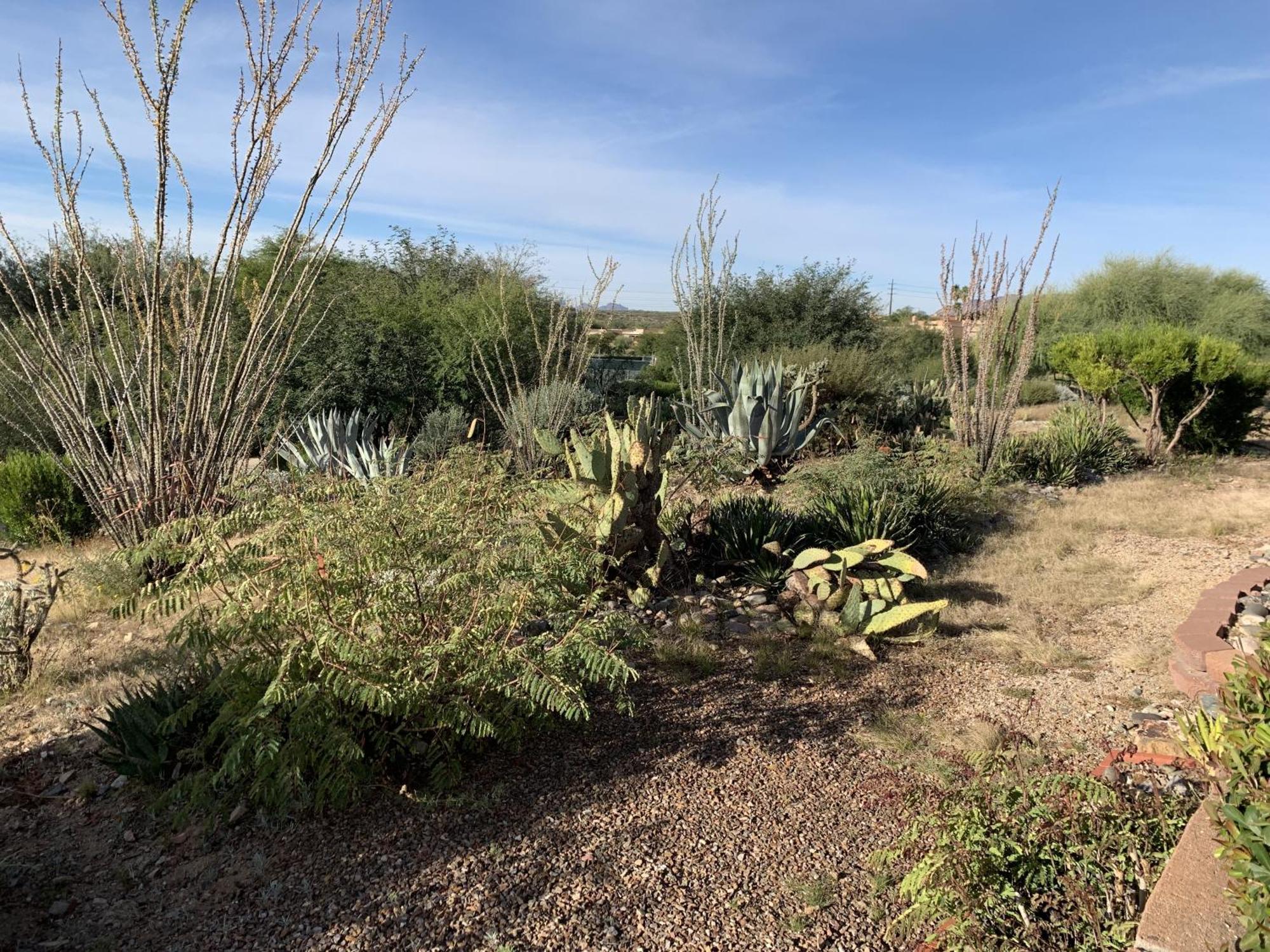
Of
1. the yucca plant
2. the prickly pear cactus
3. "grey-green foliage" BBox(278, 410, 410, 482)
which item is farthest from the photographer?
"grey-green foliage" BBox(278, 410, 410, 482)

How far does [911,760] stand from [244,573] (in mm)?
2724

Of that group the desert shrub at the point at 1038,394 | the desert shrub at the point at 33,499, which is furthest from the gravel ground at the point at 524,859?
the desert shrub at the point at 1038,394

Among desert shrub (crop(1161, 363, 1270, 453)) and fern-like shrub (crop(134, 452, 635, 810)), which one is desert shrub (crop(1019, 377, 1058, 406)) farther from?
fern-like shrub (crop(134, 452, 635, 810))

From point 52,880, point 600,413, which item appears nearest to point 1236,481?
point 600,413

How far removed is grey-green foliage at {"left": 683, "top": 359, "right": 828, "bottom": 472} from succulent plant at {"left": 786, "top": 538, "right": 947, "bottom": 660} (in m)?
3.56

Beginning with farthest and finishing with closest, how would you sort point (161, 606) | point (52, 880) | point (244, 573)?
point (161, 606) < point (244, 573) < point (52, 880)

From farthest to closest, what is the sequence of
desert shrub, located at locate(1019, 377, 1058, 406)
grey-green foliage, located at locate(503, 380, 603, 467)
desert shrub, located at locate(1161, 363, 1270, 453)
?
desert shrub, located at locate(1019, 377, 1058, 406) → desert shrub, located at locate(1161, 363, 1270, 453) → grey-green foliage, located at locate(503, 380, 603, 467)

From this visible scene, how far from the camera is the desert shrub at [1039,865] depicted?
218 cm

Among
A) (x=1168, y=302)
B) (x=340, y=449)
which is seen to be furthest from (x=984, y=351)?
(x=1168, y=302)

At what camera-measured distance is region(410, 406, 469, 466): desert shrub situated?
34.4 ft

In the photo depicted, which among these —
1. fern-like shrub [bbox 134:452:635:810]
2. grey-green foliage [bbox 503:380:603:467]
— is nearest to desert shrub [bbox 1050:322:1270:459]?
grey-green foliage [bbox 503:380:603:467]

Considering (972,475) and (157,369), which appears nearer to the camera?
(157,369)

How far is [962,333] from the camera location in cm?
1021

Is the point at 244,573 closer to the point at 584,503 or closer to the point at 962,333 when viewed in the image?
the point at 584,503
